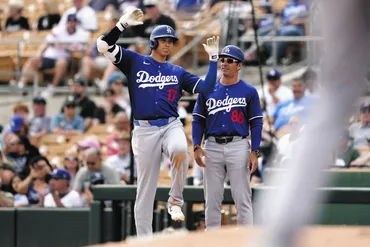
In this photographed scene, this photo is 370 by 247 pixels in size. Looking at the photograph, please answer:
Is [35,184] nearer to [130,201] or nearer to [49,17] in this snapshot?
[130,201]

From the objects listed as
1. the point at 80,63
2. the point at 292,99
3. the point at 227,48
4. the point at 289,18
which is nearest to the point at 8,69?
the point at 80,63

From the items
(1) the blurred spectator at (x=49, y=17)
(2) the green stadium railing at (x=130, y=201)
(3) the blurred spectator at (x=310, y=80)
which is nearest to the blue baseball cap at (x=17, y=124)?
(1) the blurred spectator at (x=49, y=17)

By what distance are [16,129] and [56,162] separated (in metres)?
1.11

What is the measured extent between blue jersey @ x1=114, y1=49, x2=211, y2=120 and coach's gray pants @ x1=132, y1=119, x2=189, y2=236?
135 mm

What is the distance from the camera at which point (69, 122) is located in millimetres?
14625

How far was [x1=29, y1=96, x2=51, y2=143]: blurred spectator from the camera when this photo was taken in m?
14.7

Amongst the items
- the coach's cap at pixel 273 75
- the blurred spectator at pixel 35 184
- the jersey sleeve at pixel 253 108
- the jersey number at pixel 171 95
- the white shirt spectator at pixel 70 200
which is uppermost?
the coach's cap at pixel 273 75

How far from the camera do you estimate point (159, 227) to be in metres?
10.1

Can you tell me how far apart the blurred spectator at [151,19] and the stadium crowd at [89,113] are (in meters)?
0.02

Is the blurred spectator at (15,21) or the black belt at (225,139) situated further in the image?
the blurred spectator at (15,21)

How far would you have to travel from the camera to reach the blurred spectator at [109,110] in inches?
578

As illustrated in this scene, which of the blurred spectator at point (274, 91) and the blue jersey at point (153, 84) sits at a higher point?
the blurred spectator at point (274, 91)

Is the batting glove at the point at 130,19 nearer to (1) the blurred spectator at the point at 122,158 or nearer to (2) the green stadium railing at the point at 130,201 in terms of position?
(2) the green stadium railing at the point at 130,201

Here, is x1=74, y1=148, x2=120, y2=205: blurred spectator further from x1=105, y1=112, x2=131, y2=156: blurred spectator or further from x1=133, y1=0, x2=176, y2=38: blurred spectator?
x1=133, y1=0, x2=176, y2=38: blurred spectator
